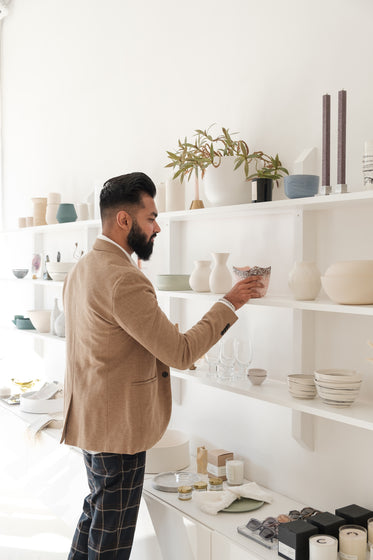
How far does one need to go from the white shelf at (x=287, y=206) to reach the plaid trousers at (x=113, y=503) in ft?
3.05

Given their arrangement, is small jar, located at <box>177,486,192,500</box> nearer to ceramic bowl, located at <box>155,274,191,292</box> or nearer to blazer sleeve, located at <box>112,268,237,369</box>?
blazer sleeve, located at <box>112,268,237,369</box>

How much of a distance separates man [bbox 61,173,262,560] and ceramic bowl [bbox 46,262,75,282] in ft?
4.51

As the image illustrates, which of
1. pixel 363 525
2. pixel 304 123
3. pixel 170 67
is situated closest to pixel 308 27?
pixel 304 123

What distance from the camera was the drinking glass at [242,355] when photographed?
2.37 meters

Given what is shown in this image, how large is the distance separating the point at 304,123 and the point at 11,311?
297 centimetres

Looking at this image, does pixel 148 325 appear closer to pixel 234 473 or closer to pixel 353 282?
pixel 353 282

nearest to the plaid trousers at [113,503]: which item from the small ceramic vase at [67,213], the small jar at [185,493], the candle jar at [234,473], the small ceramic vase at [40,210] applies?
the small jar at [185,493]

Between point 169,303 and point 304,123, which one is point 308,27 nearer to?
point 304,123

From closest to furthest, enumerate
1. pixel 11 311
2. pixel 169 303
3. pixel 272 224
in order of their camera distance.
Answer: pixel 272 224 < pixel 169 303 < pixel 11 311

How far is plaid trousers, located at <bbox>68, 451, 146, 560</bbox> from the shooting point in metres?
2.01

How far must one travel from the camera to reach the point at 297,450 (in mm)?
2291

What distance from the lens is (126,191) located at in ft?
6.78

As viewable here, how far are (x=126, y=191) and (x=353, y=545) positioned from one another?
1.30 metres

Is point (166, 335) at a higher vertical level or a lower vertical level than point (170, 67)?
lower
